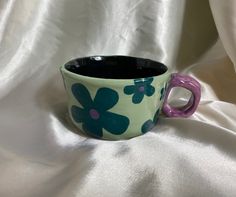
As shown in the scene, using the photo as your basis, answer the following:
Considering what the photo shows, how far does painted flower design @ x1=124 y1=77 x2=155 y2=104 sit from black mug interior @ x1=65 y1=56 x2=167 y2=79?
0.07 metres

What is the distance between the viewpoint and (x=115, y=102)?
0.43 meters

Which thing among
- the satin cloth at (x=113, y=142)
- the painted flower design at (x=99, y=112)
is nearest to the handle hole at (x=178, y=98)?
the satin cloth at (x=113, y=142)

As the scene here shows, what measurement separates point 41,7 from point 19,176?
0.84 feet

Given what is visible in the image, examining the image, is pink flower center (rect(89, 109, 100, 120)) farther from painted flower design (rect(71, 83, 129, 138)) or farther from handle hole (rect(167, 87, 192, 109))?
handle hole (rect(167, 87, 192, 109))

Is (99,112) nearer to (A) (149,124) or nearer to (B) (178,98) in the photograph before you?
(A) (149,124)

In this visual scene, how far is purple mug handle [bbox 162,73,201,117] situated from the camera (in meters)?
0.48

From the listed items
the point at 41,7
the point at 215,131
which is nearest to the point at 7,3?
the point at 41,7

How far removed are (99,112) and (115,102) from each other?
0.02 meters

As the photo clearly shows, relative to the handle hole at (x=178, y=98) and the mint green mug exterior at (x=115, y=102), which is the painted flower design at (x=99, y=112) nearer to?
the mint green mug exterior at (x=115, y=102)

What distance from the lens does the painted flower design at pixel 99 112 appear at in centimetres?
43

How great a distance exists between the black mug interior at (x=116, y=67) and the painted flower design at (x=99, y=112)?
2.8 inches

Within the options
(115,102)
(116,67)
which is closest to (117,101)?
(115,102)

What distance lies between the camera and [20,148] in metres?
0.44

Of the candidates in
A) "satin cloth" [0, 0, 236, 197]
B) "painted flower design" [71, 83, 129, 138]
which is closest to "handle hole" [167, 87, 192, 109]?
"satin cloth" [0, 0, 236, 197]
